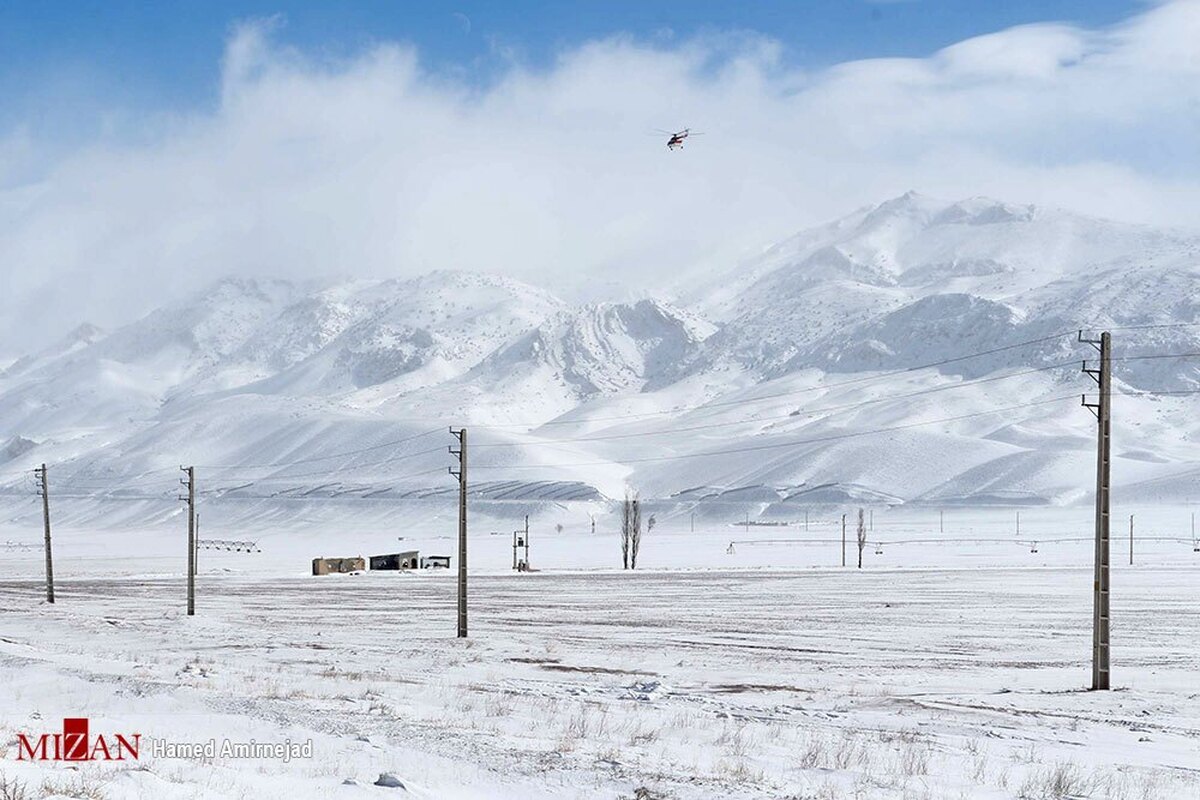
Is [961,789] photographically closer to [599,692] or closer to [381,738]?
[381,738]

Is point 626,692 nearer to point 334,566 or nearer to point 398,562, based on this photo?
point 334,566

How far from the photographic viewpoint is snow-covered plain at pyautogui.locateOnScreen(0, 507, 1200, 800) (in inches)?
619

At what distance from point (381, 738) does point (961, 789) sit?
7.54 meters

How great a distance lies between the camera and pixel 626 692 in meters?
27.4

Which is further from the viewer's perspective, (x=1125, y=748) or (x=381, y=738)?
(x=1125, y=748)

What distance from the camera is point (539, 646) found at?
41688mm

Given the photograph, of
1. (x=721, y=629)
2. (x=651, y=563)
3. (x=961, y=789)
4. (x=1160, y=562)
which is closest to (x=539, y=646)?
(x=721, y=629)

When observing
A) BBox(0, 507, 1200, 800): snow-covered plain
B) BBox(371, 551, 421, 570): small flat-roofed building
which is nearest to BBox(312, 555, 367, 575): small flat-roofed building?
BBox(371, 551, 421, 570): small flat-roofed building

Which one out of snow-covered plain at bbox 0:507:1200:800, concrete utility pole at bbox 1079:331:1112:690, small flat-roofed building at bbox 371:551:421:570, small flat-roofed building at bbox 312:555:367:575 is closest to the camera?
snow-covered plain at bbox 0:507:1200:800

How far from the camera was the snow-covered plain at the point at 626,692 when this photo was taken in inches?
619

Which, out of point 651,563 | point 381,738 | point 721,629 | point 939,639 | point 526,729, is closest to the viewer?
point 381,738

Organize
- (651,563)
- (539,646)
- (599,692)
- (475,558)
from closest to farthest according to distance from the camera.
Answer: (599,692)
(539,646)
(651,563)
(475,558)

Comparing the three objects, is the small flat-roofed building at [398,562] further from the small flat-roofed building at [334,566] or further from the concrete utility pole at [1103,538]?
the concrete utility pole at [1103,538]

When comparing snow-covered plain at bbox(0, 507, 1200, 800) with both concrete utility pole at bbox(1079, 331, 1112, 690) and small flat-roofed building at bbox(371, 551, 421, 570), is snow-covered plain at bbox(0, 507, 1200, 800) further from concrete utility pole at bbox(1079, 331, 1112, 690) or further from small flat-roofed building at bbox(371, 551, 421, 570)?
small flat-roofed building at bbox(371, 551, 421, 570)
